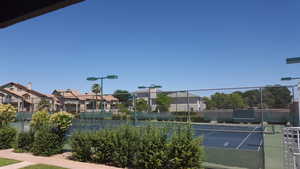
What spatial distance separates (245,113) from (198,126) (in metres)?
1.78

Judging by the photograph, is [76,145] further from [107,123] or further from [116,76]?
[116,76]

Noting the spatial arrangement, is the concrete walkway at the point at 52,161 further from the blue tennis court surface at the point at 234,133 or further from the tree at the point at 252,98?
the tree at the point at 252,98

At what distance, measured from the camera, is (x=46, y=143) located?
8484 millimetres

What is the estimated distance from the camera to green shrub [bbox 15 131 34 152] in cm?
915

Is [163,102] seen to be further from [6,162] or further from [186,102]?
[6,162]

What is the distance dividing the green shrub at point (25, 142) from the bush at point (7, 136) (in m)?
1.10

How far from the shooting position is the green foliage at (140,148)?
5984 millimetres

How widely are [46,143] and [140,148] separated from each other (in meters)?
4.23

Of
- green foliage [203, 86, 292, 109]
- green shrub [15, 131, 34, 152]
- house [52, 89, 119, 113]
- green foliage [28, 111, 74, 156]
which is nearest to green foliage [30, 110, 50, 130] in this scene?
green foliage [28, 111, 74, 156]

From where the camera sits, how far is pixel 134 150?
684 centimetres

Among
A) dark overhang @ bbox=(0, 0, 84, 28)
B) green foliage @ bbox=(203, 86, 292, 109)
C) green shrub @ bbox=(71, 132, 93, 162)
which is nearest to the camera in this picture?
dark overhang @ bbox=(0, 0, 84, 28)

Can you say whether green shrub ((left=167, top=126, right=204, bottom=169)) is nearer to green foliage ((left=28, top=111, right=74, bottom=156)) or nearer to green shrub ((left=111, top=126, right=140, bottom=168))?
green shrub ((left=111, top=126, right=140, bottom=168))

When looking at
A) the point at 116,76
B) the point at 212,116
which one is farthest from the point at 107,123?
the point at 116,76

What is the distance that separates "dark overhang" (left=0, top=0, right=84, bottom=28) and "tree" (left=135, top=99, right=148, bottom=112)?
20.7 ft
